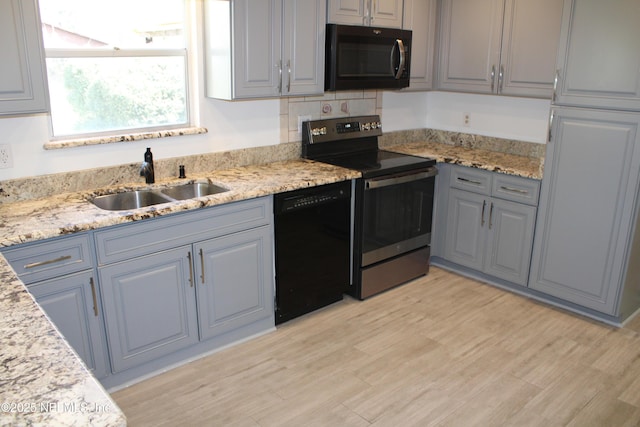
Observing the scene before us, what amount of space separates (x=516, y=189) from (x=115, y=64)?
2600 millimetres

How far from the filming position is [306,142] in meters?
3.77

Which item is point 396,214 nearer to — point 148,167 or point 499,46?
point 499,46

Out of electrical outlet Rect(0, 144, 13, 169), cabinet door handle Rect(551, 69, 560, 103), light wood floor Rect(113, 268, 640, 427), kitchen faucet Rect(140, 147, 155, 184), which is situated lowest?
light wood floor Rect(113, 268, 640, 427)

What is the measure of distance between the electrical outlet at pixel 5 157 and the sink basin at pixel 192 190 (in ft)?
2.62

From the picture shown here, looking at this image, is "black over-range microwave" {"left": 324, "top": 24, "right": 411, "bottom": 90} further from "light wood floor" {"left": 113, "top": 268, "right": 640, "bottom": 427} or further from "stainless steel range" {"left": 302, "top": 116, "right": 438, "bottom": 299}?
"light wood floor" {"left": 113, "top": 268, "right": 640, "bottom": 427}

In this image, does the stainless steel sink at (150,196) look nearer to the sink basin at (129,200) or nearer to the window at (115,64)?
the sink basin at (129,200)

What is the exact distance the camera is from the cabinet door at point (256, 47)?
3.03 meters

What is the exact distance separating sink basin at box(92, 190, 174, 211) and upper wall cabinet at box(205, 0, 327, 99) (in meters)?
0.70

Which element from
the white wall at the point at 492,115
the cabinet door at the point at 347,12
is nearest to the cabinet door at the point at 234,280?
the cabinet door at the point at 347,12

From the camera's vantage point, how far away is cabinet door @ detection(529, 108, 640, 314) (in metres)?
3.10

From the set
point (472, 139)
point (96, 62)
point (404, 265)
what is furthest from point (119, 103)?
point (472, 139)

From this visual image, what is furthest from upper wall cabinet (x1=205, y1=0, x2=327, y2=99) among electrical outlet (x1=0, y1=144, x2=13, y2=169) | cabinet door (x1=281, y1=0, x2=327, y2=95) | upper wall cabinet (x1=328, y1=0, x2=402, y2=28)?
electrical outlet (x1=0, y1=144, x2=13, y2=169)

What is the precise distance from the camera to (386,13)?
3688 millimetres

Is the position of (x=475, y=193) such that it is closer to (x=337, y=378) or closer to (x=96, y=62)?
(x=337, y=378)
